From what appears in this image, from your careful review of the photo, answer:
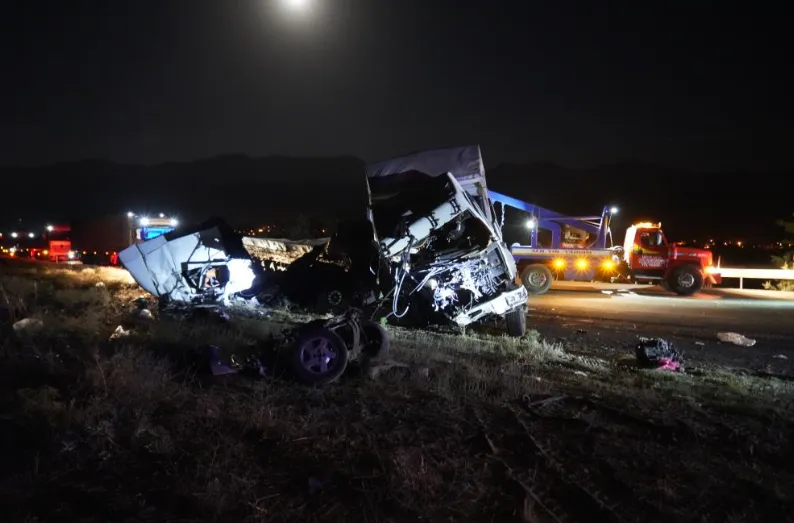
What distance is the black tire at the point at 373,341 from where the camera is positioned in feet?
24.1

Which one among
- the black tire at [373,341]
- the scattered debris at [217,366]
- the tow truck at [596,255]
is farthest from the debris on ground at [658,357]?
the tow truck at [596,255]

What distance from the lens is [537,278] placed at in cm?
2050

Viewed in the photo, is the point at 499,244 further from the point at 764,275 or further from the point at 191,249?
the point at 764,275

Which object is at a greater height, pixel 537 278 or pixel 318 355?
pixel 537 278

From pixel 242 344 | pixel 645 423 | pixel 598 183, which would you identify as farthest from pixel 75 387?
pixel 598 183

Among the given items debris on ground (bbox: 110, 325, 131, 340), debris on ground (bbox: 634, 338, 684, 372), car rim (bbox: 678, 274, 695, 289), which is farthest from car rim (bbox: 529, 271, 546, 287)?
debris on ground (bbox: 110, 325, 131, 340)

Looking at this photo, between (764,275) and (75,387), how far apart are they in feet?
79.5

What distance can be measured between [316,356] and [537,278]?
15.2m

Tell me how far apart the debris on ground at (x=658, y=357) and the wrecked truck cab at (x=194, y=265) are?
842 centimetres

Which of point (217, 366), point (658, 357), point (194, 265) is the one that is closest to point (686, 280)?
point (658, 357)

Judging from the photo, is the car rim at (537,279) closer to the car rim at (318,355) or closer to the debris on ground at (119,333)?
the debris on ground at (119,333)

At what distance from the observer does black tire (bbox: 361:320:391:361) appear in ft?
24.1

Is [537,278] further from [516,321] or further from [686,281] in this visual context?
[516,321]

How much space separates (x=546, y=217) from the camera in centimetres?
2120
